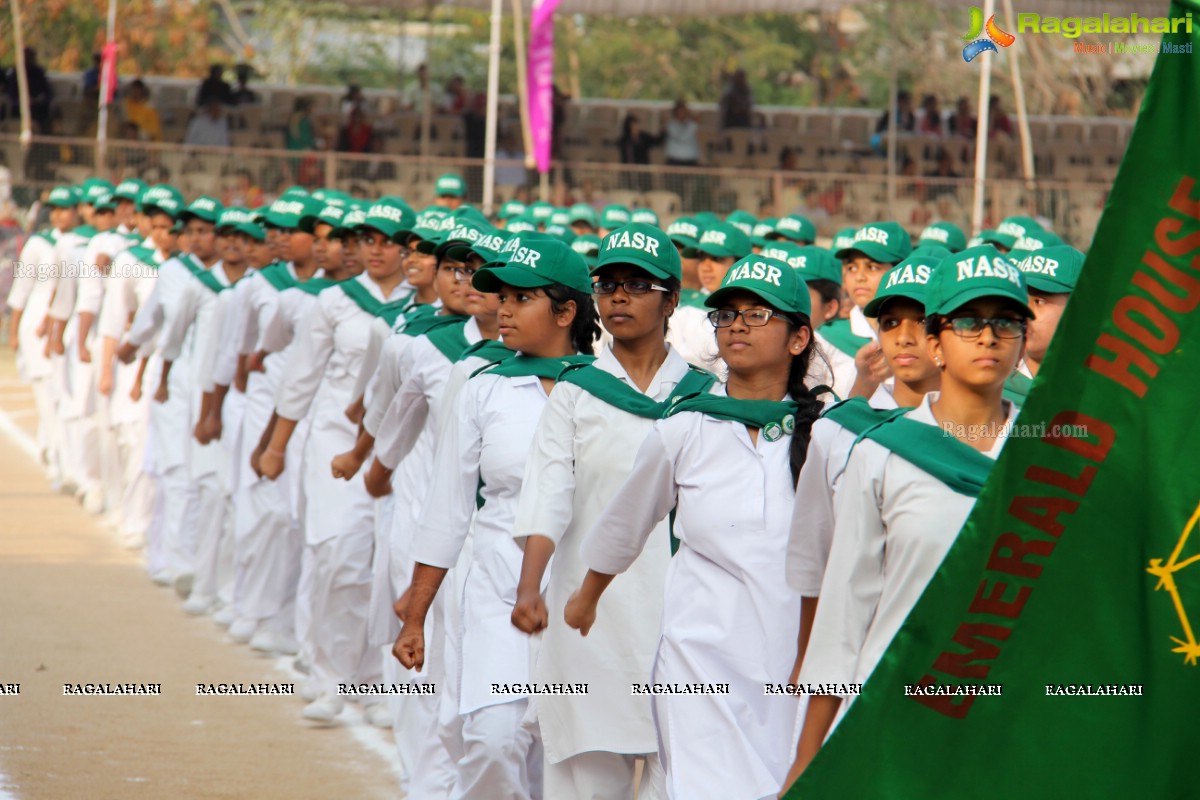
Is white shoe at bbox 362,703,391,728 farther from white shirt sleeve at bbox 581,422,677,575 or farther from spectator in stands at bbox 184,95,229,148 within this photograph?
spectator in stands at bbox 184,95,229,148

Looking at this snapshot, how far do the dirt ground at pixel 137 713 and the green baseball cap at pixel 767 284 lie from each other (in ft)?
10.2

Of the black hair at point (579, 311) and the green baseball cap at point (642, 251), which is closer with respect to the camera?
the green baseball cap at point (642, 251)

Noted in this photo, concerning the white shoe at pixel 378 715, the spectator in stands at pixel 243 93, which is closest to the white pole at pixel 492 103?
the spectator in stands at pixel 243 93

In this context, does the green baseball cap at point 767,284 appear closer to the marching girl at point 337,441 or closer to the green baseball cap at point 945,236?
the marching girl at point 337,441

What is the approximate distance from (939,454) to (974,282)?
0.42 metres

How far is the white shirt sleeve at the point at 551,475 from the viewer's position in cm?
560

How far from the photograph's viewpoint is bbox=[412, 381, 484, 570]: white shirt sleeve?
6.16 m

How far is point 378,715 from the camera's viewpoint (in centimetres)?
879

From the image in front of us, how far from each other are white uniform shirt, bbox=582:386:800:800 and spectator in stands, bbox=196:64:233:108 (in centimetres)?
2326

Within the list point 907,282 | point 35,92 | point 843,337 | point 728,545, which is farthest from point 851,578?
point 35,92

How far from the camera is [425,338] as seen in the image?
7.44 m

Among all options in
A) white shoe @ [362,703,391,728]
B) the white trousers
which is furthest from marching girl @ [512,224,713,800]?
white shoe @ [362,703,391,728]

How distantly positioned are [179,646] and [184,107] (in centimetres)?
1935

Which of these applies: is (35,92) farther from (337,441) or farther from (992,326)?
(992,326)
